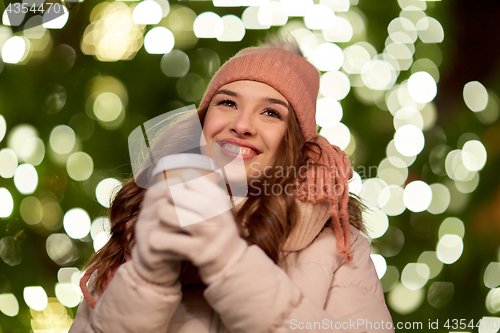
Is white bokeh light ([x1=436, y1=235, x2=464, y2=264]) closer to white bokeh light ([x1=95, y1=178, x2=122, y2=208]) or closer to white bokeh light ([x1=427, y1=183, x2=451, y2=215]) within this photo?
white bokeh light ([x1=427, y1=183, x2=451, y2=215])

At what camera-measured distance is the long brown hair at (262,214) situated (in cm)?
87

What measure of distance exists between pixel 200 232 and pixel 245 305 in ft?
0.47

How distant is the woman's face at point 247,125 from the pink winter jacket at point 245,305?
0.28m

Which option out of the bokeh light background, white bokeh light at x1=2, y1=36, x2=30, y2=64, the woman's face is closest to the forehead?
the woman's face

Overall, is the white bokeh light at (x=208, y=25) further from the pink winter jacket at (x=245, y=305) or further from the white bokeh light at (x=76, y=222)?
the pink winter jacket at (x=245, y=305)

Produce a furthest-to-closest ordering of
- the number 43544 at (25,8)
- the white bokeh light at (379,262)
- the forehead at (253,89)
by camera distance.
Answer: the white bokeh light at (379,262), the number 43544 at (25,8), the forehead at (253,89)

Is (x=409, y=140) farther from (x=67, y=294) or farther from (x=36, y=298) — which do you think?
(x=36, y=298)

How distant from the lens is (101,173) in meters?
1.72

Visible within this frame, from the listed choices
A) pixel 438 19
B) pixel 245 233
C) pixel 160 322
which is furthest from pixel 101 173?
pixel 438 19

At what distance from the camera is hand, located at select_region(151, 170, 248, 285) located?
1.95ft

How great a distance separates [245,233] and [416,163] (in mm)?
1156

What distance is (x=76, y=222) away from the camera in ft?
5.63

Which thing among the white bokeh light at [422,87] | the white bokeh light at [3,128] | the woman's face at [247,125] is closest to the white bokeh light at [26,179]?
the white bokeh light at [3,128]

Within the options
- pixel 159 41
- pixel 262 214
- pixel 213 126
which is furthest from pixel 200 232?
pixel 159 41
